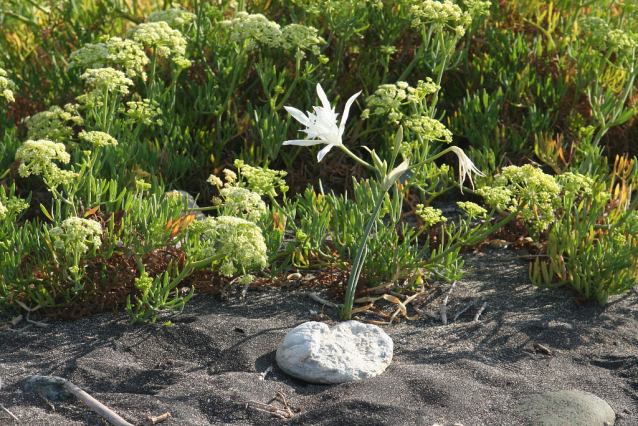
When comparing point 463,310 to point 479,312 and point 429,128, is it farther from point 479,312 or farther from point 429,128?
point 429,128


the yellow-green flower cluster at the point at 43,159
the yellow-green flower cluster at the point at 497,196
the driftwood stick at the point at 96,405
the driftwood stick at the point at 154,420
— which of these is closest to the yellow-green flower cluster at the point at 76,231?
the yellow-green flower cluster at the point at 43,159

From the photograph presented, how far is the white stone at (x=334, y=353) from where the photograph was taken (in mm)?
2762

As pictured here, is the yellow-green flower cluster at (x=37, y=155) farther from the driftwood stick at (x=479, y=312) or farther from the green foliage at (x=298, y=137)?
the driftwood stick at (x=479, y=312)

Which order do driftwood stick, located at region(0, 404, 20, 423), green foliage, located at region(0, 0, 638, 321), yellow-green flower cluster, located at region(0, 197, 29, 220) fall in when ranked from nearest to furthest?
driftwood stick, located at region(0, 404, 20, 423) < yellow-green flower cluster, located at region(0, 197, 29, 220) < green foliage, located at region(0, 0, 638, 321)

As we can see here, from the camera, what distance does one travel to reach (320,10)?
4.55 meters

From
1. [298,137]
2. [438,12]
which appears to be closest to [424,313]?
[438,12]

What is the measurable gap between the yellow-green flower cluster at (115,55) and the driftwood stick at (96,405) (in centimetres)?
198

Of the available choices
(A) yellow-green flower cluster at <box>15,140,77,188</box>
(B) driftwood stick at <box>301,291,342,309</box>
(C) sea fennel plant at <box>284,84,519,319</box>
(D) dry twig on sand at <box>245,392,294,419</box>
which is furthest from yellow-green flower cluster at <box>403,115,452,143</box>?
(A) yellow-green flower cluster at <box>15,140,77,188</box>

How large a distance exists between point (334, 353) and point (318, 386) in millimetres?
160

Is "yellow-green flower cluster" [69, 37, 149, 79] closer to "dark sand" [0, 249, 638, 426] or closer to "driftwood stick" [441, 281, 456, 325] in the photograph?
"dark sand" [0, 249, 638, 426]

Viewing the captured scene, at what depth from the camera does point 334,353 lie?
2832mm

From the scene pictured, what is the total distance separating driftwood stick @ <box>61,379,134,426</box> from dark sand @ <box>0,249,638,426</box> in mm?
40

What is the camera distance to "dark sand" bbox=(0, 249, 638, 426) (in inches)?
98.9

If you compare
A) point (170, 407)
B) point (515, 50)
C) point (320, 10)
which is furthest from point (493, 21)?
point (170, 407)
